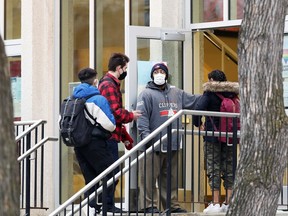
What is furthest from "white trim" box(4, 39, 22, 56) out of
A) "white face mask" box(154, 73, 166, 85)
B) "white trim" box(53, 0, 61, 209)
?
"white face mask" box(154, 73, 166, 85)

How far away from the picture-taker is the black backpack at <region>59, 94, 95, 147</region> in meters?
12.6

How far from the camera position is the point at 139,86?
13719 millimetres

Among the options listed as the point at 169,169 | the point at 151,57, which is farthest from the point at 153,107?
the point at 169,169

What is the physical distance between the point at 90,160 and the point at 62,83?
10.4 feet

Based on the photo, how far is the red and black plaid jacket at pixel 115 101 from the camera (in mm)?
12812

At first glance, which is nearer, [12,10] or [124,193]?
[124,193]

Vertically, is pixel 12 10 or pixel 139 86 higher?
pixel 12 10

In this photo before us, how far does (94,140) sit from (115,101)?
1.76ft

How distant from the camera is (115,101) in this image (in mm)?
12914

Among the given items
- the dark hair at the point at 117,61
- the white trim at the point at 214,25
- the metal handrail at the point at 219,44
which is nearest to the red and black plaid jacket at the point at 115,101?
the dark hair at the point at 117,61

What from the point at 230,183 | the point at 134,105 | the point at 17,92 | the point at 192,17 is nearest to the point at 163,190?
the point at 230,183

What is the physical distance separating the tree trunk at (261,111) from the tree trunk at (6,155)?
8.84ft

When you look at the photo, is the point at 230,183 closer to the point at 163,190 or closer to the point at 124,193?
the point at 163,190

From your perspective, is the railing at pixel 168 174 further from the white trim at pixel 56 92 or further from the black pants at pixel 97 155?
the white trim at pixel 56 92
